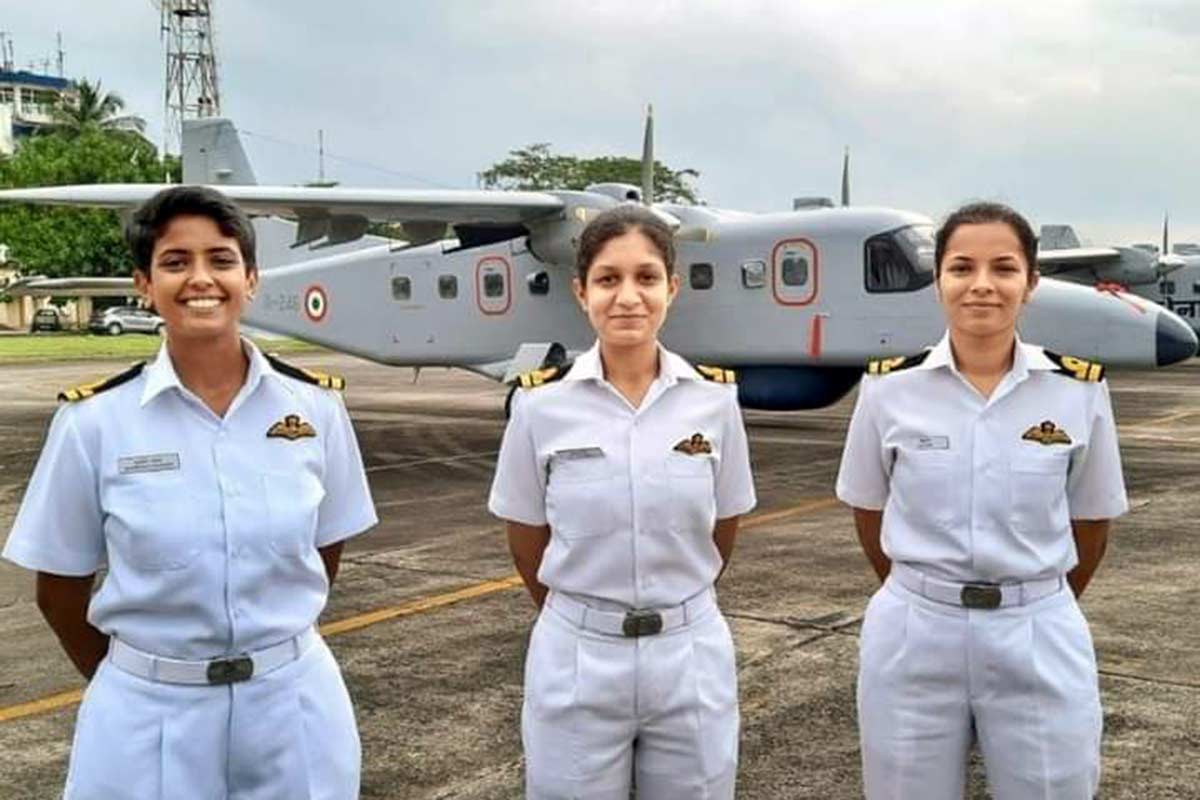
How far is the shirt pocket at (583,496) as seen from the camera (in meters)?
2.79

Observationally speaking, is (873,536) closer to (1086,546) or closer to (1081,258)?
(1086,546)

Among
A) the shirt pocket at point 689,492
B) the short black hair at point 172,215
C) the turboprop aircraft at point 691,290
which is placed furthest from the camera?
the turboprop aircraft at point 691,290

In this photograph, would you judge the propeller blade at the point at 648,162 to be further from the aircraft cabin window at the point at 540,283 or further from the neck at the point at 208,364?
the neck at the point at 208,364

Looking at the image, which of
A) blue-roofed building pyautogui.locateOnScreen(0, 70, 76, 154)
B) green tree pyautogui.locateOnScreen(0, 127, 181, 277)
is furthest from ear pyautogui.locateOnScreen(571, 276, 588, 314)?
blue-roofed building pyautogui.locateOnScreen(0, 70, 76, 154)

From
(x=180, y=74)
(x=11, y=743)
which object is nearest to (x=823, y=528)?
(x=11, y=743)

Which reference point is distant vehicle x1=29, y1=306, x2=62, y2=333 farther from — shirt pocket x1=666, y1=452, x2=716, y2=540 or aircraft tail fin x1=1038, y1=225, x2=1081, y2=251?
shirt pocket x1=666, y1=452, x2=716, y2=540

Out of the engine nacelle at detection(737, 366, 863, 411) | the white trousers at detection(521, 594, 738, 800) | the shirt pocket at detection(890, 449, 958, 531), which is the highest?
the shirt pocket at detection(890, 449, 958, 531)

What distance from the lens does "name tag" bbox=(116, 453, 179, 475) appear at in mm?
2438

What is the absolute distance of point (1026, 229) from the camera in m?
2.93

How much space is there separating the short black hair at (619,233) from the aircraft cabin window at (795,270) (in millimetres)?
11724

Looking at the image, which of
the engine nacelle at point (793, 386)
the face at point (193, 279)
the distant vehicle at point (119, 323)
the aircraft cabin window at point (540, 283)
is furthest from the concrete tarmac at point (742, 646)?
the distant vehicle at point (119, 323)

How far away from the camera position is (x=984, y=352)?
2.90m

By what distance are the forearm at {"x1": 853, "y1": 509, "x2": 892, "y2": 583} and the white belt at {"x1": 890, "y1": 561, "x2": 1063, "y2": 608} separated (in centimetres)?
30

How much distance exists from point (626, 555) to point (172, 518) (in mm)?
934
